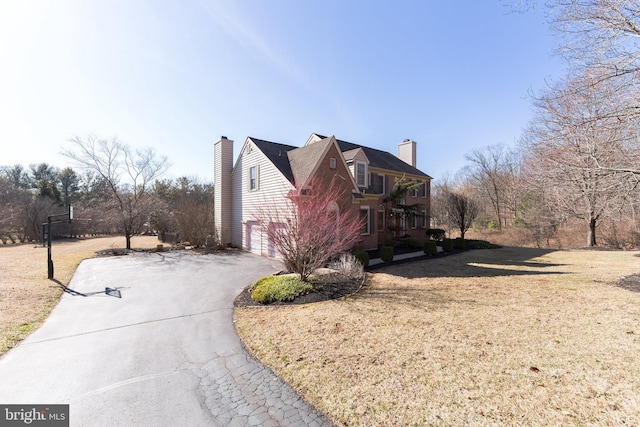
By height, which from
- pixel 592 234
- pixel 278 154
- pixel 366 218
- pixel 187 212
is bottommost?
pixel 592 234

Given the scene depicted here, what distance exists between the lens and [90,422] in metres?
3.37

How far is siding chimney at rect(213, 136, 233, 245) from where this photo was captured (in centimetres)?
2055

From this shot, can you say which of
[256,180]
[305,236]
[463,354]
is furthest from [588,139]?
[256,180]

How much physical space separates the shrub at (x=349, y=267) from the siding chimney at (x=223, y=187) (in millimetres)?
11998

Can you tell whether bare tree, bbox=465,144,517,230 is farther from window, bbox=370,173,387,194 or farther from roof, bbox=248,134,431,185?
window, bbox=370,173,387,194

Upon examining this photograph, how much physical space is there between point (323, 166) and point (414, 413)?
12598mm

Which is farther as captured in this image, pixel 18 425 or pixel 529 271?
pixel 529 271

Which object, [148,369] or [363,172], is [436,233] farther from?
[148,369]

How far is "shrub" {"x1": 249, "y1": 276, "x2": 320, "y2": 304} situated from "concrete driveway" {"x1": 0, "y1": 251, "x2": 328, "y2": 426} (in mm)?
932

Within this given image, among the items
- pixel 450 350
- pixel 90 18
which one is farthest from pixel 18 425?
pixel 90 18

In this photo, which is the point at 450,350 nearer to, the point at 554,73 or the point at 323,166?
the point at 554,73

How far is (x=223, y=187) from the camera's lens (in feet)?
67.7

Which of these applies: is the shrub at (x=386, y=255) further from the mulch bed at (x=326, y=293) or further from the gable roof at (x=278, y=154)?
the gable roof at (x=278, y=154)

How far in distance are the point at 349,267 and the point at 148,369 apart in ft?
24.1
